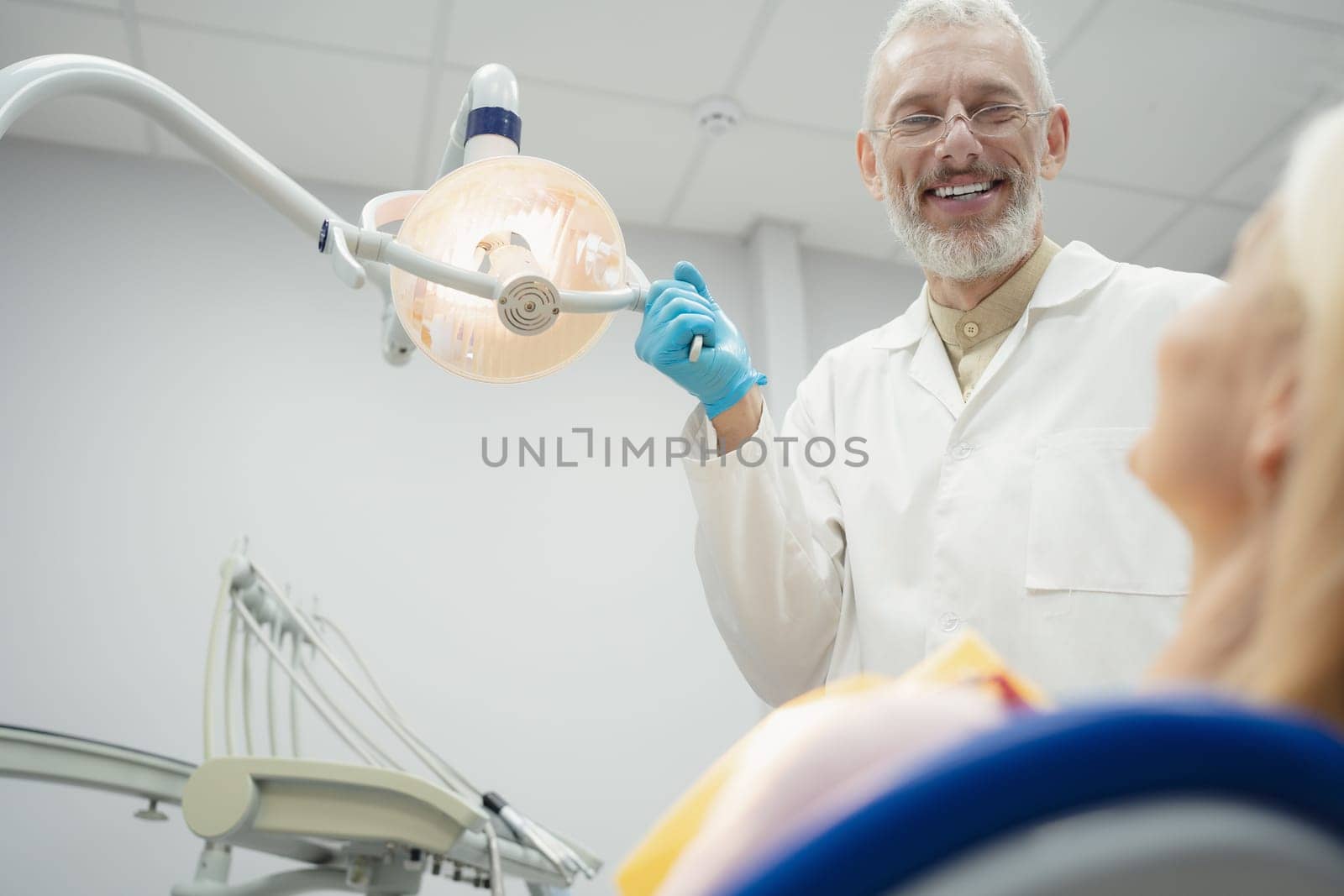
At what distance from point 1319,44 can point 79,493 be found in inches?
133

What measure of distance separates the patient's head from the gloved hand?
0.75 metres

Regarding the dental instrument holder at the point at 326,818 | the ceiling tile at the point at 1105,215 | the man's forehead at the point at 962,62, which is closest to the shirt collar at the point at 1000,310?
the man's forehead at the point at 962,62

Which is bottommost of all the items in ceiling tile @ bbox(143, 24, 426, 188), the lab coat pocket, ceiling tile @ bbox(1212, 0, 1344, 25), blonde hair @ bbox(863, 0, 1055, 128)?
the lab coat pocket

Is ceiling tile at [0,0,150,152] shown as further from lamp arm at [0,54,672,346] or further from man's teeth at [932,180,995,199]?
man's teeth at [932,180,995,199]

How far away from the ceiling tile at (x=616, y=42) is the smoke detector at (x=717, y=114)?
33mm

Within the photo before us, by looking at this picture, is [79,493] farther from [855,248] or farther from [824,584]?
[855,248]

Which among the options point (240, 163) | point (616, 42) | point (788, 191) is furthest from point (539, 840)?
point (788, 191)

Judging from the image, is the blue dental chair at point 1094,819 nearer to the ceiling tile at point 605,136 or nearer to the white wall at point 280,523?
the white wall at point 280,523

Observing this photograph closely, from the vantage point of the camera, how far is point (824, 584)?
1364 mm

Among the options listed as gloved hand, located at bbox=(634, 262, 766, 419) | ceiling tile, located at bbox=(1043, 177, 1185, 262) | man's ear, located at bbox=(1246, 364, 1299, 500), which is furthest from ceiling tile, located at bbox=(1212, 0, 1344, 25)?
man's ear, located at bbox=(1246, 364, 1299, 500)

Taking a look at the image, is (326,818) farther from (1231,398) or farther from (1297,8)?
(1297,8)

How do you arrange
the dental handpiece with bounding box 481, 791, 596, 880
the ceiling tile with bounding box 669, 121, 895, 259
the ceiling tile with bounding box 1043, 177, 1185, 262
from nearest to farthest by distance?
the dental handpiece with bounding box 481, 791, 596, 880, the ceiling tile with bounding box 669, 121, 895, 259, the ceiling tile with bounding box 1043, 177, 1185, 262

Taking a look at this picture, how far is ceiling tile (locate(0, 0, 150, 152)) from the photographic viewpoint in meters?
2.49

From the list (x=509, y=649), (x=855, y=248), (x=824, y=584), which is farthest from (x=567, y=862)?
(x=855, y=248)
